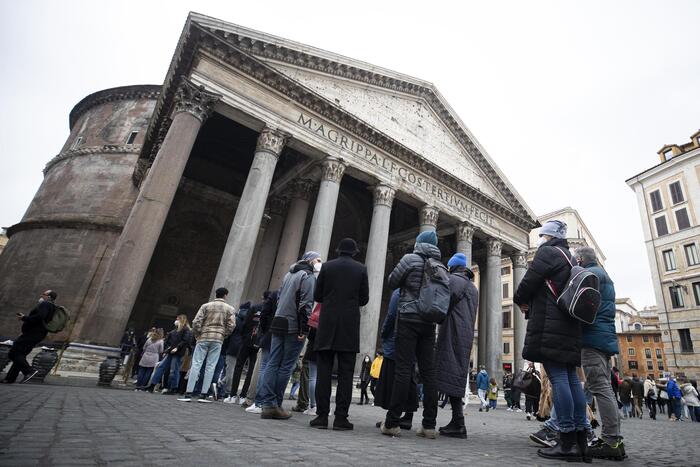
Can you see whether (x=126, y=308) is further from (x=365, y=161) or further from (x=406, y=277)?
(x=365, y=161)

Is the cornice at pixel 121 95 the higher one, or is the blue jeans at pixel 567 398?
the cornice at pixel 121 95

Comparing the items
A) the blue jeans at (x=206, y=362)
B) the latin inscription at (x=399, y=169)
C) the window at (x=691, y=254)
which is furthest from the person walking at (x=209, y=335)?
the window at (x=691, y=254)

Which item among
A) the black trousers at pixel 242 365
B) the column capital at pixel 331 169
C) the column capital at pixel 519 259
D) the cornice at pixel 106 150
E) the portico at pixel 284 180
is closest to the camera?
the black trousers at pixel 242 365

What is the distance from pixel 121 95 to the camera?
22250 millimetres

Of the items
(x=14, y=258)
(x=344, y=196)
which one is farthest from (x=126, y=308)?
(x=14, y=258)

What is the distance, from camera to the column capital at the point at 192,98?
10.4 meters

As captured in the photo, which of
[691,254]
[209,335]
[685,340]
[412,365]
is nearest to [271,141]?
[209,335]

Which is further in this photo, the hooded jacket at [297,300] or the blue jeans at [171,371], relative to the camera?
the blue jeans at [171,371]

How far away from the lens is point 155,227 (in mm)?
9242

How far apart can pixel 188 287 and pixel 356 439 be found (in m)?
17.0

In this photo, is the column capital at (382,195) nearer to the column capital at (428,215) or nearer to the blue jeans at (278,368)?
the column capital at (428,215)

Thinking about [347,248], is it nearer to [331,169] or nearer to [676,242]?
[331,169]

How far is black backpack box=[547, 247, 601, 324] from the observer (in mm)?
2920

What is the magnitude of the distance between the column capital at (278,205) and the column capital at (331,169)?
11.7 ft
